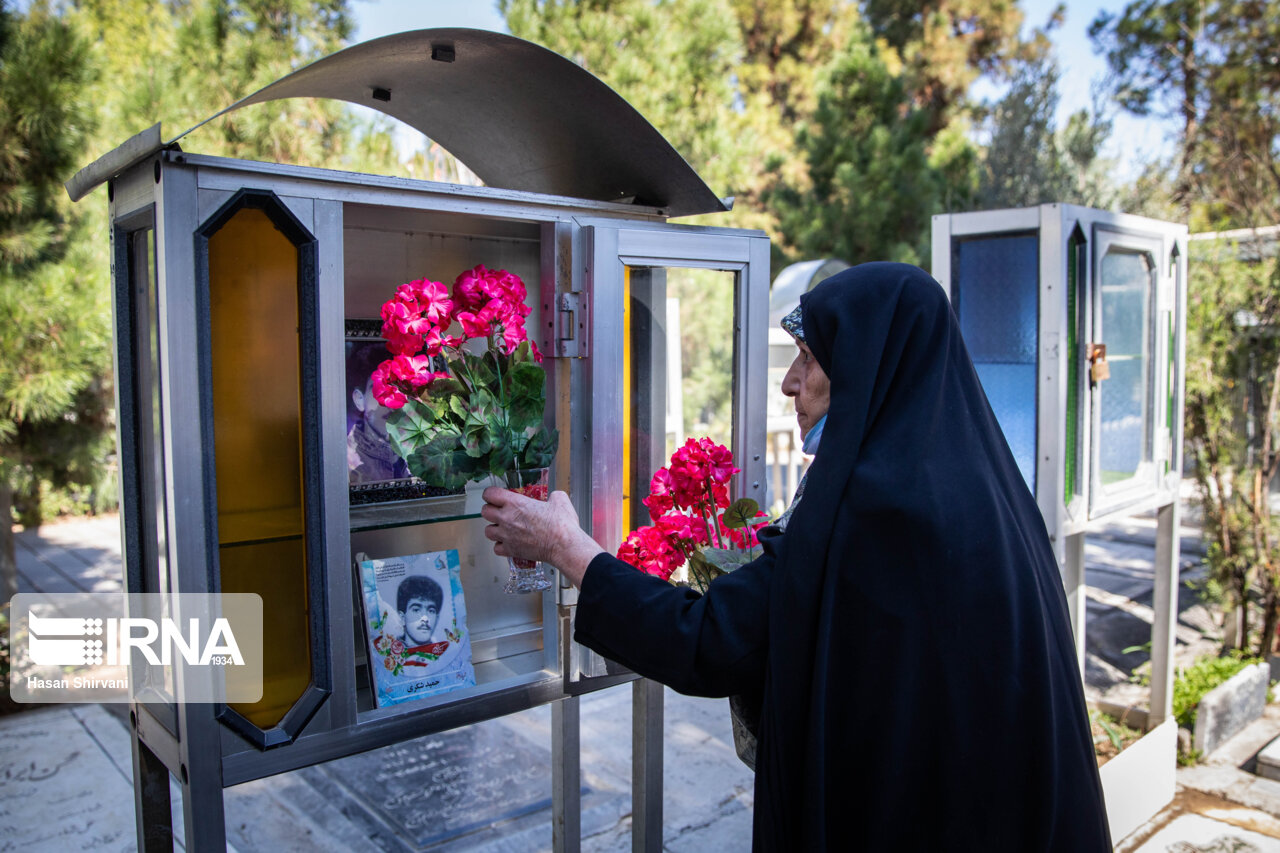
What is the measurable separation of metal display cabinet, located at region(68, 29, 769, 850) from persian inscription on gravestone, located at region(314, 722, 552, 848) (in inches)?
41.5

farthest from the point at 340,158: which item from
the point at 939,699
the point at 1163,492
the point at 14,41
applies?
the point at 939,699

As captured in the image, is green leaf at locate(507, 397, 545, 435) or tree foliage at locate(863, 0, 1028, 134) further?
tree foliage at locate(863, 0, 1028, 134)

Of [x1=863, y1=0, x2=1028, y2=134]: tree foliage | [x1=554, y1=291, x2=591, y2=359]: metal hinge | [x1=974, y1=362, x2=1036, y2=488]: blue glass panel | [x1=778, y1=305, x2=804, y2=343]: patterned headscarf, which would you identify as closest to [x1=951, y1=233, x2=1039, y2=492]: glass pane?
[x1=974, y1=362, x2=1036, y2=488]: blue glass panel

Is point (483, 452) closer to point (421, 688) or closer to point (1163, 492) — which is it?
point (421, 688)

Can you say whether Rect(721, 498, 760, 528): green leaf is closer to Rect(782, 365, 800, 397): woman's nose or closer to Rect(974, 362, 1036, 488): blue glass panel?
Rect(782, 365, 800, 397): woman's nose

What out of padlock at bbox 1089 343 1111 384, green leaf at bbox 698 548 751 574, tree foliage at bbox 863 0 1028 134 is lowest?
green leaf at bbox 698 548 751 574

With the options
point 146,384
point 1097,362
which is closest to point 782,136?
point 1097,362

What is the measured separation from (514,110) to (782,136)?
39.4 feet

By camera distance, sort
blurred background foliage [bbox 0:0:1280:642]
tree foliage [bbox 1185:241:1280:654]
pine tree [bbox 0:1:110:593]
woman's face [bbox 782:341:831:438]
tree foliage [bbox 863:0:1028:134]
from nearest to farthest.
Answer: woman's face [bbox 782:341:831:438], pine tree [bbox 0:1:110:593], blurred background foliage [bbox 0:0:1280:642], tree foliage [bbox 1185:241:1280:654], tree foliage [bbox 863:0:1028:134]

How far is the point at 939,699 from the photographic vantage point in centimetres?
137

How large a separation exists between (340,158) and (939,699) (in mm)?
5887

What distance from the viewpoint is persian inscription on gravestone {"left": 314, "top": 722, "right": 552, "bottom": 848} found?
3.42m

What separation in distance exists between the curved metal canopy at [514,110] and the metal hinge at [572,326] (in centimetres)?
44

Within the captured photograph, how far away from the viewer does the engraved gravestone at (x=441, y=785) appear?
11.1 feet
